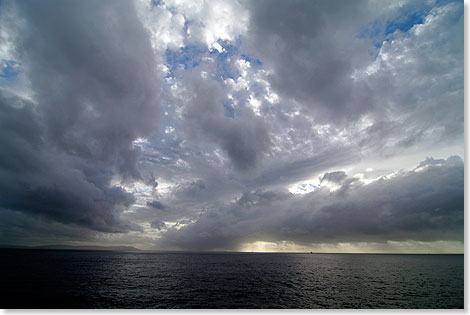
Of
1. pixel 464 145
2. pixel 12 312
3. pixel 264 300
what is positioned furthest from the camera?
pixel 264 300

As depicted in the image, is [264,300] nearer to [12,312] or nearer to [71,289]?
[12,312]

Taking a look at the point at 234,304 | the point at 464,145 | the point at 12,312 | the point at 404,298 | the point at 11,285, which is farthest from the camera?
the point at 11,285

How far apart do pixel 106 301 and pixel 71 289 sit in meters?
12.3

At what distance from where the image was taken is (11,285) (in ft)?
129

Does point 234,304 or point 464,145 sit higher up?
point 464,145

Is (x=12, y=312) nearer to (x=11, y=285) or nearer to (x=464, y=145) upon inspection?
(x=11, y=285)

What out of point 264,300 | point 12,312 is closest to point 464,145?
point 264,300

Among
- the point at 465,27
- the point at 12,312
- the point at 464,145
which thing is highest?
the point at 465,27

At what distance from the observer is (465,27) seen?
2020 cm

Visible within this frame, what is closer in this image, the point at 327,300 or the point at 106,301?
the point at 106,301

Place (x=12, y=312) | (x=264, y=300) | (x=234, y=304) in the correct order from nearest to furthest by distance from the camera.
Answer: (x=12, y=312), (x=234, y=304), (x=264, y=300)

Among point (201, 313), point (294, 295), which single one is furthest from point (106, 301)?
point (294, 295)

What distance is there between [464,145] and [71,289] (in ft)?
196

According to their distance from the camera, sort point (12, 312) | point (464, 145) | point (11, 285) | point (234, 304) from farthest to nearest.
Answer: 1. point (11, 285)
2. point (234, 304)
3. point (464, 145)
4. point (12, 312)
